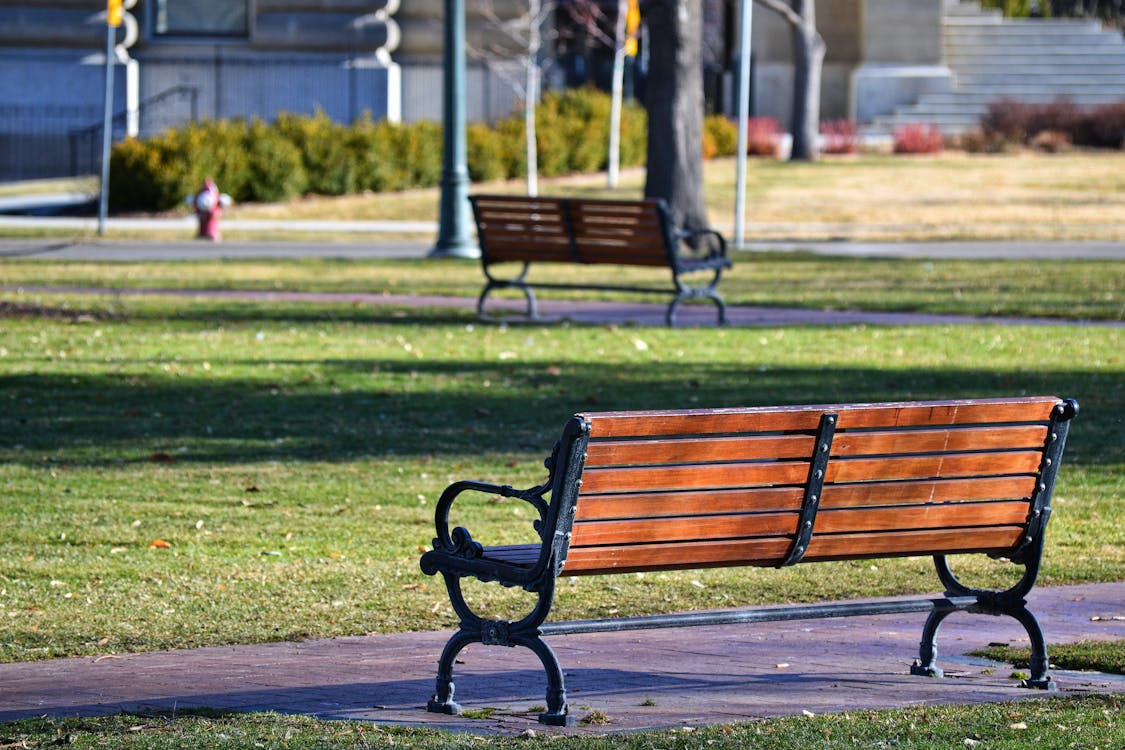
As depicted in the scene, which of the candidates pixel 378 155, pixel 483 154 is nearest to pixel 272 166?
pixel 378 155

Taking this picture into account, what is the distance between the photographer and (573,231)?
56.3ft

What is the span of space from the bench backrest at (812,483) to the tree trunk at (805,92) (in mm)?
37422

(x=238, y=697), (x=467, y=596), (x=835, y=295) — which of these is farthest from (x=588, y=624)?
(x=835, y=295)

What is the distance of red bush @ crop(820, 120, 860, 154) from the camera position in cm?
4550

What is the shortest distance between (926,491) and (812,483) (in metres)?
0.44

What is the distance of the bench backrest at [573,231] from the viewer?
1670 cm

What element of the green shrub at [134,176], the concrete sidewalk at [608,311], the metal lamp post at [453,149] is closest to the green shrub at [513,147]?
the green shrub at [134,176]

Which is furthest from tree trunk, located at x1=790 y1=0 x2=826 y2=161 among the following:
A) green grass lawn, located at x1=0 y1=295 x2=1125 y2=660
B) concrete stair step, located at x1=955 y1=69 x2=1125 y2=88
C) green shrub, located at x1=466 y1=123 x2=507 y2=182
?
green grass lawn, located at x1=0 y1=295 x2=1125 y2=660

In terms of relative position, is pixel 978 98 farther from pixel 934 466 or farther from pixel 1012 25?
pixel 934 466

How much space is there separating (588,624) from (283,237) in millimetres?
21660

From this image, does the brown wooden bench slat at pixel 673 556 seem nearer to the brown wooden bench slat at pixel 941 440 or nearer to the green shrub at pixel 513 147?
the brown wooden bench slat at pixel 941 440

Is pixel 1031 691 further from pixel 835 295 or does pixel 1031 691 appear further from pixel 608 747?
pixel 835 295

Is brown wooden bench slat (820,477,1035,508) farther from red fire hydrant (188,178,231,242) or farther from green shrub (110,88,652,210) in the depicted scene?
green shrub (110,88,652,210)

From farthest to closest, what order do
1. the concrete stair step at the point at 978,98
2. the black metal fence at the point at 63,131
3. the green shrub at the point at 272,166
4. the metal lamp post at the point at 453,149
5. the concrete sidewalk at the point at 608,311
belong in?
the concrete stair step at the point at 978,98 < the black metal fence at the point at 63,131 < the green shrub at the point at 272,166 < the metal lamp post at the point at 453,149 < the concrete sidewalk at the point at 608,311
